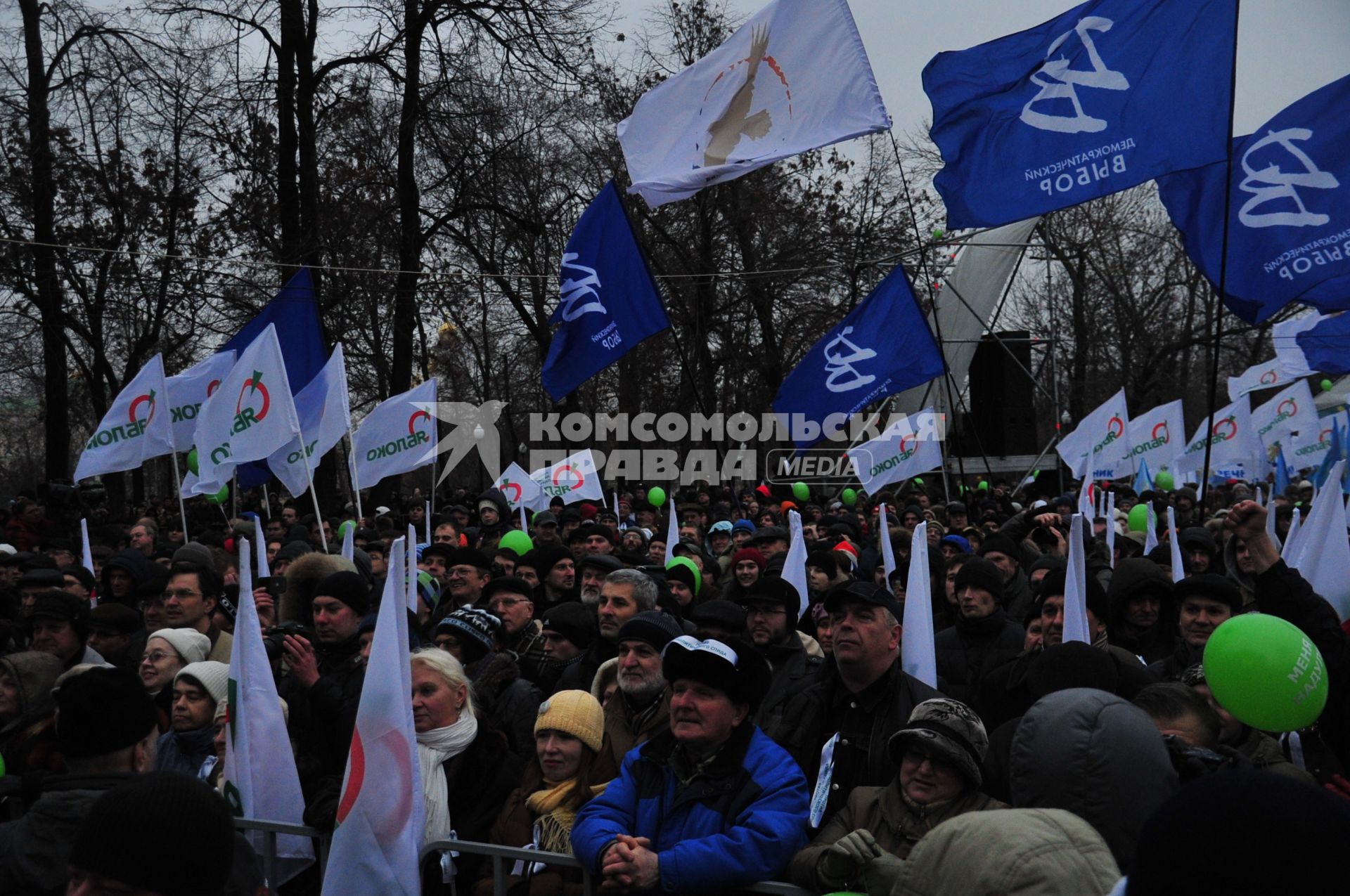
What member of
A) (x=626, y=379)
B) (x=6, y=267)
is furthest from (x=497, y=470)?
(x=6, y=267)

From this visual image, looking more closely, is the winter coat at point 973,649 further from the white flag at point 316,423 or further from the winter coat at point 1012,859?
the white flag at point 316,423

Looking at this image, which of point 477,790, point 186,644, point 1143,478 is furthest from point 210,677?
point 1143,478

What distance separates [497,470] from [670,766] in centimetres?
3091

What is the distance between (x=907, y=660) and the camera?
4949 mm

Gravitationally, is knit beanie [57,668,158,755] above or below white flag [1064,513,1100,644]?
above

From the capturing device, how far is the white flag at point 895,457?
13289 mm

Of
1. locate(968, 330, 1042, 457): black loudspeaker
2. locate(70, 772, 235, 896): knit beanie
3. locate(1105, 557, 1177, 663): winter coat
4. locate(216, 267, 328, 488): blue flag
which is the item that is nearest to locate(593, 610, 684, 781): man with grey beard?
locate(70, 772, 235, 896): knit beanie

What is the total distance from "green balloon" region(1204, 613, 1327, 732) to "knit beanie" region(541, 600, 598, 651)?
3064 millimetres

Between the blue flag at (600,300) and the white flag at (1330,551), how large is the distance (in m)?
6.04

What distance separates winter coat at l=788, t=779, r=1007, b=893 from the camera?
3375 mm

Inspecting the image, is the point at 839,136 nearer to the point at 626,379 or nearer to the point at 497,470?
the point at 626,379

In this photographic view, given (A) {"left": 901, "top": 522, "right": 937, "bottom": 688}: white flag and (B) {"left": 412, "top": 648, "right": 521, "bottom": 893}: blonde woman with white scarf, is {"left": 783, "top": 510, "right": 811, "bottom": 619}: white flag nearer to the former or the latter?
(A) {"left": 901, "top": 522, "right": 937, "bottom": 688}: white flag

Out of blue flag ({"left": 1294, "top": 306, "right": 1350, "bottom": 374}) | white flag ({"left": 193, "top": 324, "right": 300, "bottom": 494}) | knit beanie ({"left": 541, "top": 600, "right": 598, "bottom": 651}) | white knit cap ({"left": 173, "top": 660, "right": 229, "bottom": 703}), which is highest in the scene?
white flag ({"left": 193, "top": 324, "right": 300, "bottom": 494})

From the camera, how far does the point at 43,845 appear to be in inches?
121
